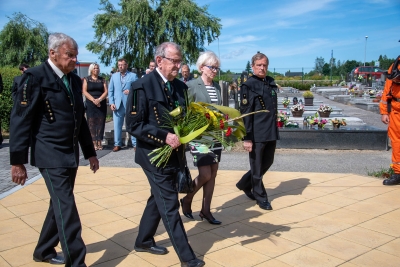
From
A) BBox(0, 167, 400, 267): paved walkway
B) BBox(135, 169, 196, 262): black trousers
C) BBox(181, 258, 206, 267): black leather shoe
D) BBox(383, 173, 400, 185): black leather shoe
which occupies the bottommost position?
BBox(0, 167, 400, 267): paved walkway

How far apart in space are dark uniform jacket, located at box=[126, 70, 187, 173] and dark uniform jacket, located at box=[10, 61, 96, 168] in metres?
0.49

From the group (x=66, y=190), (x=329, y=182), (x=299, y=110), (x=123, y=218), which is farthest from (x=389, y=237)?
(x=299, y=110)

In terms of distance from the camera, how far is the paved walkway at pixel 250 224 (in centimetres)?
405

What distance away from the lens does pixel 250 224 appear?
5.00m

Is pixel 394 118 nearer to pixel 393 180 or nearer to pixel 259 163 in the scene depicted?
pixel 393 180

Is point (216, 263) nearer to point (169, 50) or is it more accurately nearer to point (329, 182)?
point (169, 50)

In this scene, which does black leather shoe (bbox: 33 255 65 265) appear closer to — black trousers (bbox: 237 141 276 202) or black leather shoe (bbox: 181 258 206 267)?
black leather shoe (bbox: 181 258 206 267)

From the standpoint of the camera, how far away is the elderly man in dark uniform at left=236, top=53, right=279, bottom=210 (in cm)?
540

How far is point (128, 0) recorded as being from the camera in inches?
1097

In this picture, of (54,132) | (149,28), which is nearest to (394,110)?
(54,132)

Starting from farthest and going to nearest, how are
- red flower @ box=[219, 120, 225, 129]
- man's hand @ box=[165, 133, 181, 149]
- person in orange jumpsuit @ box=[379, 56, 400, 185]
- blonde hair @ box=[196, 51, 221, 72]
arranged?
1. person in orange jumpsuit @ box=[379, 56, 400, 185]
2. blonde hair @ box=[196, 51, 221, 72]
3. red flower @ box=[219, 120, 225, 129]
4. man's hand @ box=[165, 133, 181, 149]

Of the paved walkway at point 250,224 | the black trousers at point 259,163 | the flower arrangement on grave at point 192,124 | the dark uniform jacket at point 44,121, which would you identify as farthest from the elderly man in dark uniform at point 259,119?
the dark uniform jacket at point 44,121

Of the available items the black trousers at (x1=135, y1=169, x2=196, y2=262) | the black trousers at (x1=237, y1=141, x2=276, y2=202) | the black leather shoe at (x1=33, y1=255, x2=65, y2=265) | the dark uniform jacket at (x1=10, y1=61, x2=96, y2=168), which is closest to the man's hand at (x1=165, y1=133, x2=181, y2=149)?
the black trousers at (x1=135, y1=169, x2=196, y2=262)

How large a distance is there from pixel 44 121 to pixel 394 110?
5226mm
